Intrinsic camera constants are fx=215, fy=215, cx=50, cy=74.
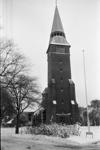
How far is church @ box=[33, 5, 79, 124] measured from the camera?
4007cm

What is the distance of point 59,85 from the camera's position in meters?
42.9

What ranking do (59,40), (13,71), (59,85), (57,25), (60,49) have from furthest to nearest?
(57,25) < (59,40) < (60,49) < (59,85) < (13,71)

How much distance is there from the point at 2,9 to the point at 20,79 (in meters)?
14.3

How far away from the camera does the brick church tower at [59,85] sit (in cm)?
4006

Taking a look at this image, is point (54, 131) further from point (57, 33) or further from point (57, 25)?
point (57, 25)

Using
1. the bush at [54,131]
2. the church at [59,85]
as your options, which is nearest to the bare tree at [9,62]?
the bush at [54,131]

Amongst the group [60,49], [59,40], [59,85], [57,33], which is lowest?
[59,85]

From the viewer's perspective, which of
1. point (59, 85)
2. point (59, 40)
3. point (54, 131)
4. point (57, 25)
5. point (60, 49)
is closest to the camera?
point (54, 131)

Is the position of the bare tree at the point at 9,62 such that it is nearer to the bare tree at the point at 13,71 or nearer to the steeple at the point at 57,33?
the bare tree at the point at 13,71

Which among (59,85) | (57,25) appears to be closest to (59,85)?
(59,85)

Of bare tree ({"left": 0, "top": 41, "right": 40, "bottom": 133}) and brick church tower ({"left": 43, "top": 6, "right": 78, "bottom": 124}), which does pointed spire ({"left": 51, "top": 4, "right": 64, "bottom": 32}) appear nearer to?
brick church tower ({"left": 43, "top": 6, "right": 78, "bottom": 124})

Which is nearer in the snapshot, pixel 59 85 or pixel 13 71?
pixel 13 71

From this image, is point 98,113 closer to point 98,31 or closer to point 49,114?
point 49,114

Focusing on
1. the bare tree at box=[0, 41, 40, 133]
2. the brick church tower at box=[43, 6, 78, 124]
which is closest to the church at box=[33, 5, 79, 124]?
the brick church tower at box=[43, 6, 78, 124]
